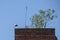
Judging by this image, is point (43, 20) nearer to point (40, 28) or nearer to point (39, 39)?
point (40, 28)

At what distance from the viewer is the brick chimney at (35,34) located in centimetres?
1012

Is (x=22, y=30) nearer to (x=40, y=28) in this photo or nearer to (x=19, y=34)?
(x=19, y=34)

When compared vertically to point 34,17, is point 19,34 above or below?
below

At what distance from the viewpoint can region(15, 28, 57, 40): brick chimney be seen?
33.2 feet

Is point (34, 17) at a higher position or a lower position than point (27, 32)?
higher

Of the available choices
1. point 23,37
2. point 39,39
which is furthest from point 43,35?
point 23,37

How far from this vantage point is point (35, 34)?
10.5 m

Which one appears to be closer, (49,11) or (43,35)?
(43,35)

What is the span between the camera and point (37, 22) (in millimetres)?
10992

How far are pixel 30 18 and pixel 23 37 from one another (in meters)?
1.75

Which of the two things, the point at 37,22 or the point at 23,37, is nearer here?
the point at 23,37

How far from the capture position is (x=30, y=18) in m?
11.6

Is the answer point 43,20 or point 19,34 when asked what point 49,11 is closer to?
point 43,20

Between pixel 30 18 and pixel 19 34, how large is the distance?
1.47 m
